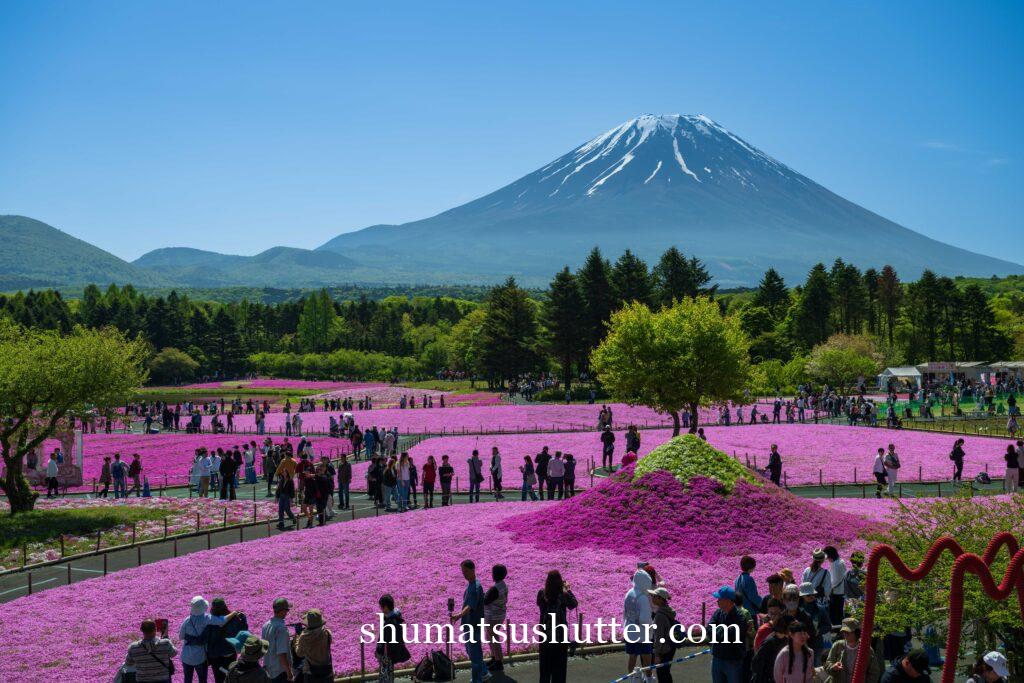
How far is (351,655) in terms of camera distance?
16.0m

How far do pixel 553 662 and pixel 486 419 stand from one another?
4525cm

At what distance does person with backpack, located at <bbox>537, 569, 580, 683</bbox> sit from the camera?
13102 mm

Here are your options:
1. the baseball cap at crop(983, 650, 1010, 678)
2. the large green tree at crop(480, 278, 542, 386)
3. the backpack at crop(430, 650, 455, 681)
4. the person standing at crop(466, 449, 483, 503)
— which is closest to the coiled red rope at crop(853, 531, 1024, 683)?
the baseball cap at crop(983, 650, 1010, 678)

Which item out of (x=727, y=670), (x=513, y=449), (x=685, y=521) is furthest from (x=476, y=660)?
(x=513, y=449)

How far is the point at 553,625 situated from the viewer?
1300 centimetres

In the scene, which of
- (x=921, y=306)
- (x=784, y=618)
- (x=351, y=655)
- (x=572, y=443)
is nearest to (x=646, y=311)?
(x=572, y=443)

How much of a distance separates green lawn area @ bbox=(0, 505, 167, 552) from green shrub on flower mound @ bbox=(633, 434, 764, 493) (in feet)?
53.2

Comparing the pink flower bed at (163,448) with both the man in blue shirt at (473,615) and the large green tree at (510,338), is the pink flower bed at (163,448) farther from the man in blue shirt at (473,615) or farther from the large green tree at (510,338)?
the large green tree at (510,338)

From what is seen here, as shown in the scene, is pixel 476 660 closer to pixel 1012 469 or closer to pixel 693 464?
pixel 693 464

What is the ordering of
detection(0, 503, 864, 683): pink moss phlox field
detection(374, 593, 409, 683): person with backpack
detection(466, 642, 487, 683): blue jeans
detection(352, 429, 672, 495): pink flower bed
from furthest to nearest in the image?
1. detection(352, 429, 672, 495): pink flower bed
2. detection(0, 503, 864, 683): pink moss phlox field
3. detection(466, 642, 487, 683): blue jeans
4. detection(374, 593, 409, 683): person with backpack

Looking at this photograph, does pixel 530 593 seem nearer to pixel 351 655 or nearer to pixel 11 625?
pixel 351 655

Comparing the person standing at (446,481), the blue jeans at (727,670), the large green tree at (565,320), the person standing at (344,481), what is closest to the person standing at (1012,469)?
the person standing at (446,481)

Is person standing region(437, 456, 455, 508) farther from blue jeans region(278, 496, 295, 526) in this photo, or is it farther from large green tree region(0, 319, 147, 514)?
large green tree region(0, 319, 147, 514)

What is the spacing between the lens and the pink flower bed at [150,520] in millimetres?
25047
